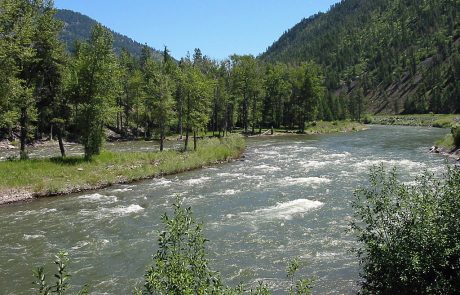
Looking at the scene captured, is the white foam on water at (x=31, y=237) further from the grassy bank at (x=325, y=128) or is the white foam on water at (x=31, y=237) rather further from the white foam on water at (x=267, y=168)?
the grassy bank at (x=325, y=128)

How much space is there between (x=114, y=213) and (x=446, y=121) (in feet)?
339

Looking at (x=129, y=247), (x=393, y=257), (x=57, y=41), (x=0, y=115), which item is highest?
(x=57, y=41)

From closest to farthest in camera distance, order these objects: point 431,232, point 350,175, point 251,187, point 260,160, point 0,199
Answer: point 431,232 → point 0,199 → point 251,187 → point 350,175 → point 260,160

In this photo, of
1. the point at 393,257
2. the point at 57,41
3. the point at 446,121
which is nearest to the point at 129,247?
the point at 393,257

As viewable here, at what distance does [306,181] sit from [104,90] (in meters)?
23.0

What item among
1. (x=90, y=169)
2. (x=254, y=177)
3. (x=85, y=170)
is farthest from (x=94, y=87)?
(x=254, y=177)

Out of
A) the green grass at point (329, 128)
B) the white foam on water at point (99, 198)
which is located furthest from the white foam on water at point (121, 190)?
the green grass at point (329, 128)

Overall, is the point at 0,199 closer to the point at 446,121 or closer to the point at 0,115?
the point at 0,115

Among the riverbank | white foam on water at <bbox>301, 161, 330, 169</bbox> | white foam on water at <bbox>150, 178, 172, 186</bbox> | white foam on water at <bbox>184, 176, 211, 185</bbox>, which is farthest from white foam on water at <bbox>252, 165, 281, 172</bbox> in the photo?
the riverbank

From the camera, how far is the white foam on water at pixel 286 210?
26.8 metres

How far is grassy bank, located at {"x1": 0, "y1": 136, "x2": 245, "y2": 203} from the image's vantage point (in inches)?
1367

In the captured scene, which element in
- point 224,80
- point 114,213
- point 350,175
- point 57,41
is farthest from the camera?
point 224,80

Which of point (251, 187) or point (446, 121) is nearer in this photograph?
point (251, 187)

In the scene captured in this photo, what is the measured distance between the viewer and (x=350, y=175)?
39.3 m
